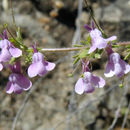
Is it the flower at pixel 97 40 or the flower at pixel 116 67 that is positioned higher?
the flower at pixel 97 40

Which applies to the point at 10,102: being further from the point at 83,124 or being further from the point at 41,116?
the point at 83,124

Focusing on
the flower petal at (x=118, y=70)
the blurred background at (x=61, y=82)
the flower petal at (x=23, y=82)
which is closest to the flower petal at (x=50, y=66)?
the flower petal at (x=23, y=82)

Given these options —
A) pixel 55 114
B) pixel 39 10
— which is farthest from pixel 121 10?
pixel 55 114

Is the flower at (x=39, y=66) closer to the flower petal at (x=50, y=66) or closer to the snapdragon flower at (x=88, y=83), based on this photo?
the flower petal at (x=50, y=66)

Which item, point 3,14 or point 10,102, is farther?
point 3,14

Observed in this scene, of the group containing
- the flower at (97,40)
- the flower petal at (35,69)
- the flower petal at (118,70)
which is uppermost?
the flower at (97,40)

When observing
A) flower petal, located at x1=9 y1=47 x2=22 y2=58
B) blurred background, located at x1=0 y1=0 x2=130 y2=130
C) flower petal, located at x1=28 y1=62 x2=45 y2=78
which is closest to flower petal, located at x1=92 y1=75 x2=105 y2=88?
flower petal, located at x1=28 y1=62 x2=45 y2=78

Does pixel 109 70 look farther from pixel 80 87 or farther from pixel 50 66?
pixel 50 66
